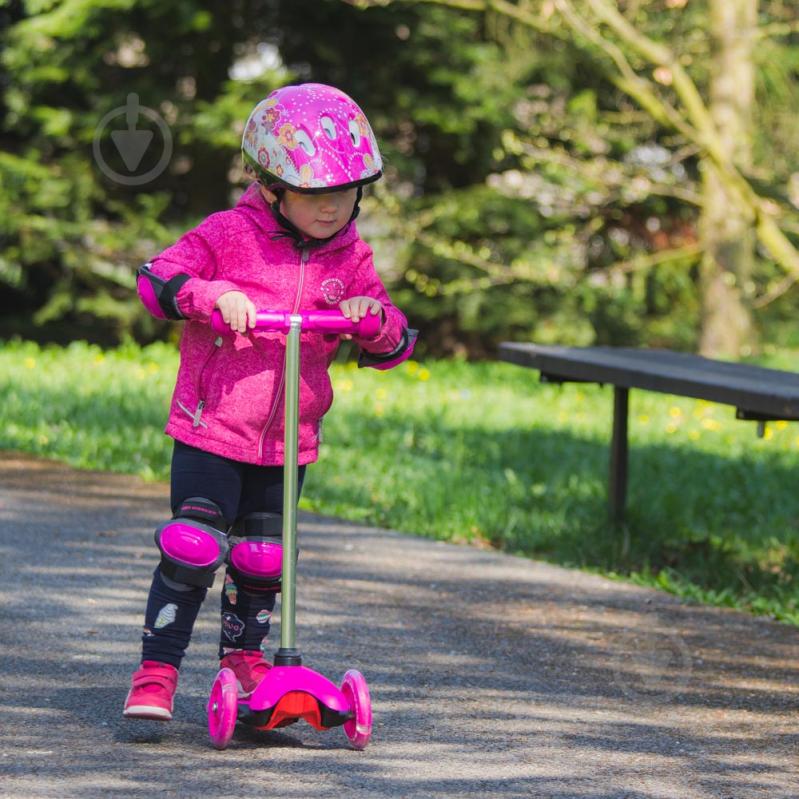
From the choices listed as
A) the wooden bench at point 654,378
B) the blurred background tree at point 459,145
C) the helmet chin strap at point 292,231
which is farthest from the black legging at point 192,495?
the blurred background tree at point 459,145

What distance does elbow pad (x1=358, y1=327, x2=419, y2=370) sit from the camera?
3625 mm

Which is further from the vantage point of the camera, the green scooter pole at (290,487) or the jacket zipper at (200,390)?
the jacket zipper at (200,390)

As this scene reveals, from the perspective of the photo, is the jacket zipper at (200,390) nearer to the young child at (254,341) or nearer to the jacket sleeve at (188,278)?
the young child at (254,341)

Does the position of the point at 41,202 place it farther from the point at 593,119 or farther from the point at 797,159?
the point at 797,159

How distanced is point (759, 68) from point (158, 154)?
A: 553cm

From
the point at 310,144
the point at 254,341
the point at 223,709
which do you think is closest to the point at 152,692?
the point at 223,709

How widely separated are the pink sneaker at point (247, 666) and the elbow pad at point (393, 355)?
0.77m

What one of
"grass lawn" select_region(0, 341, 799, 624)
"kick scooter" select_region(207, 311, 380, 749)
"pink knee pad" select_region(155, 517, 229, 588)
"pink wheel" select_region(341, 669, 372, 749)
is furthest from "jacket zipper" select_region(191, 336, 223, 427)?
"grass lawn" select_region(0, 341, 799, 624)

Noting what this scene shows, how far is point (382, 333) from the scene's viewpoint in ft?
11.5

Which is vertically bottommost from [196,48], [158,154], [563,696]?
[563,696]

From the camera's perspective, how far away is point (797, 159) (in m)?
14.1

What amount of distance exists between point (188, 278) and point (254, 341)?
0.74ft

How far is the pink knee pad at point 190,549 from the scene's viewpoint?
343cm

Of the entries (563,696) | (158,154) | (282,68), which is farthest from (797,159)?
(563,696)
